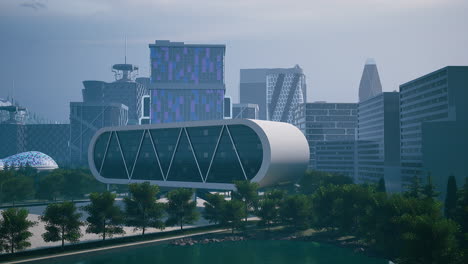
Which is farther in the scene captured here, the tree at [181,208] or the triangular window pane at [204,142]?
the triangular window pane at [204,142]

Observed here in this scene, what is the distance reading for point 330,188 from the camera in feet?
242

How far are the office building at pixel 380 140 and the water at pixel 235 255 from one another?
265 feet

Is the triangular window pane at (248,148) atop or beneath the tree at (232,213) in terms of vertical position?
atop

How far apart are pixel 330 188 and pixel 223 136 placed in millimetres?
29427

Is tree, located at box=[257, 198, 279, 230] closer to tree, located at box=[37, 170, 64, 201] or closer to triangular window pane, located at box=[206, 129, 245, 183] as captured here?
triangular window pane, located at box=[206, 129, 245, 183]

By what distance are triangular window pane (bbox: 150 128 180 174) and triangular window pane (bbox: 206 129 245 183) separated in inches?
487

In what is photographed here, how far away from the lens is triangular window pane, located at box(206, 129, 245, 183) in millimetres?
92500

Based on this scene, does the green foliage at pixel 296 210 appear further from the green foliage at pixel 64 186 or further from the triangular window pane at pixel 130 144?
the green foliage at pixel 64 186

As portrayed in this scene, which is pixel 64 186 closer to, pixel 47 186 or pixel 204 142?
pixel 47 186

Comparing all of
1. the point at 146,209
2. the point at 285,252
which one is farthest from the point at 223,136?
the point at 285,252

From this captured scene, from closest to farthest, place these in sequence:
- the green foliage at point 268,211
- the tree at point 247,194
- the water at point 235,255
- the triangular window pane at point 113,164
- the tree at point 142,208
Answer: the water at point 235,255, the tree at point 142,208, the green foliage at point 268,211, the tree at point 247,194, the triangular window pane at point 113,164

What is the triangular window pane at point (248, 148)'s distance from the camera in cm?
8944

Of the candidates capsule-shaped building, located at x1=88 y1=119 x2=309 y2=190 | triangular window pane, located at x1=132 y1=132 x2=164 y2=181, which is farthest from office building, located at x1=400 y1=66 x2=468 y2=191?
triangular window pane, located at x1=132 y1=132 x2=164 y2=181

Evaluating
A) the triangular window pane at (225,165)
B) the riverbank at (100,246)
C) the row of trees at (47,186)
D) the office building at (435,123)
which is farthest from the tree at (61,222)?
the office building at (435,123)
